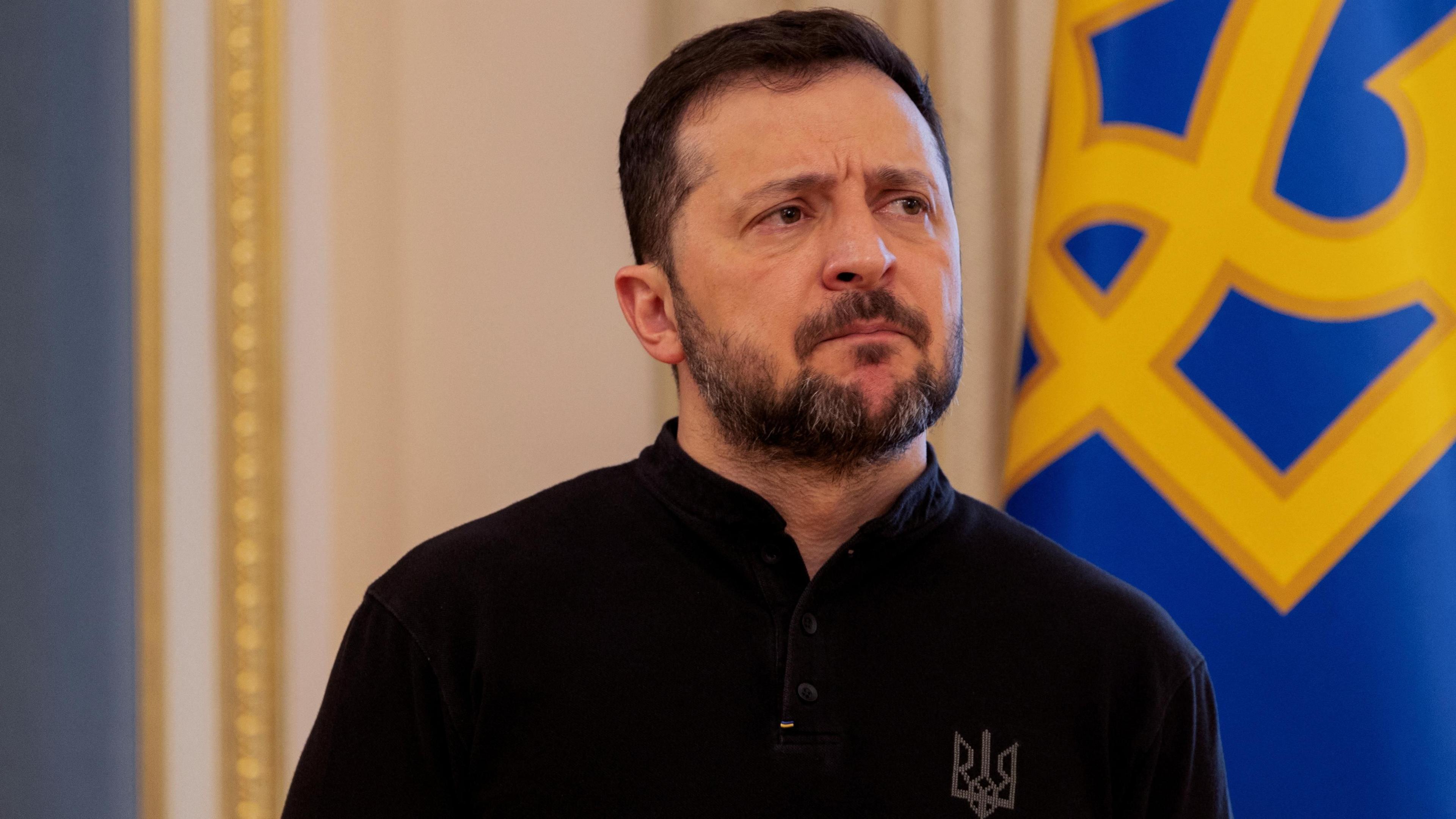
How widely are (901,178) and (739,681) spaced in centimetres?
48

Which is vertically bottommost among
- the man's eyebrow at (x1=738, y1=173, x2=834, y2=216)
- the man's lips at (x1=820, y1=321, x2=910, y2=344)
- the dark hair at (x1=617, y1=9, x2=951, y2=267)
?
the man's lips at (x1=820, y1=321, x2=910, y2=344)

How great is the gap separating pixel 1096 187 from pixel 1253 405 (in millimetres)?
327

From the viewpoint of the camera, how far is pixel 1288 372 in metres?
1.43

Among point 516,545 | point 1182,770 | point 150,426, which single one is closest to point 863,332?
point 516,545

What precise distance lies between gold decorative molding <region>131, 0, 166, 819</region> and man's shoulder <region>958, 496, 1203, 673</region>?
39.2 inches

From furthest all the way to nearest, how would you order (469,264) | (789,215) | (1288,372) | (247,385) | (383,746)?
(469,264), (247,385), (1288,372), (789,215), (383,746)

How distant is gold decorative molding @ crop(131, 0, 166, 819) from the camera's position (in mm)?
1514

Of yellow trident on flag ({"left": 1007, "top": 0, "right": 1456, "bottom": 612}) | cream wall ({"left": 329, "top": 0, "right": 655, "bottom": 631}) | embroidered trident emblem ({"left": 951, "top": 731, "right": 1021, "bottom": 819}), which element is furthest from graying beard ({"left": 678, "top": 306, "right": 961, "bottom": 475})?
cream wall ({"left": 329, "top": 0, "right": 655, "bottom": 631})

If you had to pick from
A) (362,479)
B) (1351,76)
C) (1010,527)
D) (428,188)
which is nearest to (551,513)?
(1010,527)

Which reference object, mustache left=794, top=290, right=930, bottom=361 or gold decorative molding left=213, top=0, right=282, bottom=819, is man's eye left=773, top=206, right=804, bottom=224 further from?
gold decorative molding left=213, top=0, right=282, bottom=819

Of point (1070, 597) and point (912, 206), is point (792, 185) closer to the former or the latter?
point (912, 206)

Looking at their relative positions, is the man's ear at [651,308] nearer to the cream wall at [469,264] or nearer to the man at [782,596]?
the man at [782,596]

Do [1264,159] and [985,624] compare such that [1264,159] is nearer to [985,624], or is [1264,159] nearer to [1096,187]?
[1096,187]

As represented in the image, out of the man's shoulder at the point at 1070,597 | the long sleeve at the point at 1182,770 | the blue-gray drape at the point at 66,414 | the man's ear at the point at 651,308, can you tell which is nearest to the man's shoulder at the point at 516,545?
the man's ear at the point at 651,308
